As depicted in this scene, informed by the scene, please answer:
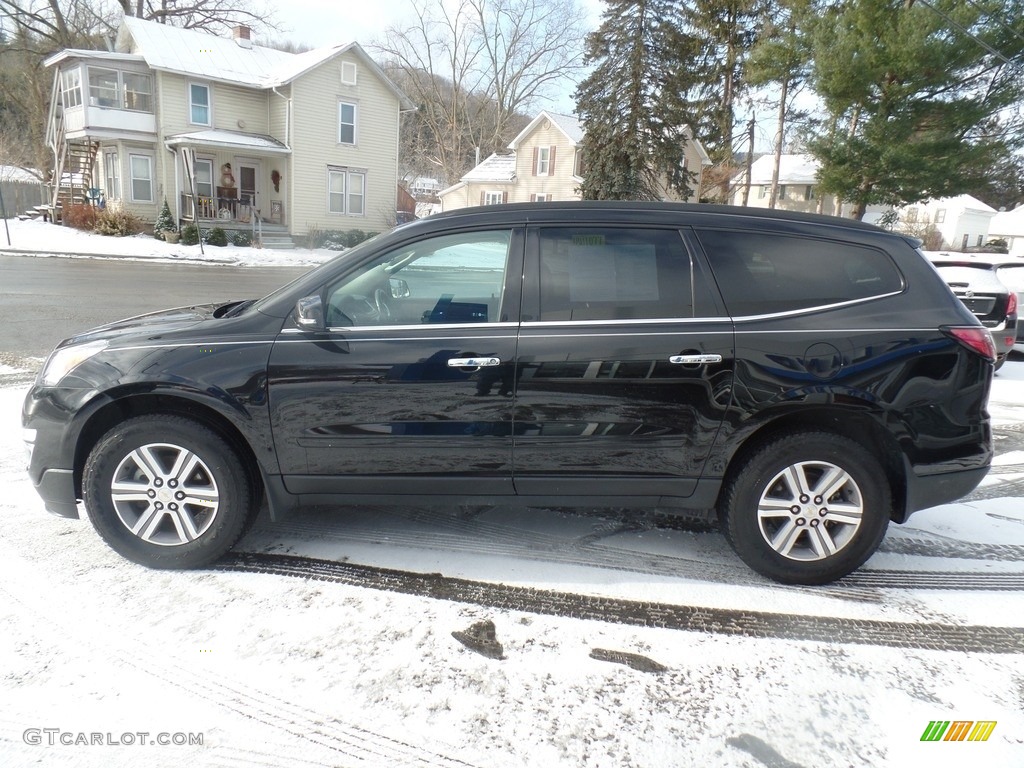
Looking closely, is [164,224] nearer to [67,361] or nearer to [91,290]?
[91,290]

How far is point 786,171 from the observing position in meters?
48.1

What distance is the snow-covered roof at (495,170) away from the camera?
43.2 metres

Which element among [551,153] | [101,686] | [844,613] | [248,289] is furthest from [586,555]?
[551,153]

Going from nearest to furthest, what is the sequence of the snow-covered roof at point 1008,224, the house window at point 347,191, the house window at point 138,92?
the house window at point 138,92
the house window at point 347,191
the snow-covered roof at point 1008,224

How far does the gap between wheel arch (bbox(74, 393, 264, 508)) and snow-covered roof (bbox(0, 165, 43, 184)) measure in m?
46.3

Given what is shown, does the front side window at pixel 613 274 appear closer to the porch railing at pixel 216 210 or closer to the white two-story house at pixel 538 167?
the porch railing at pixel 216 210

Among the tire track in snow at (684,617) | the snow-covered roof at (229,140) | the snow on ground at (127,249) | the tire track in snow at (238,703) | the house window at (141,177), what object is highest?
the snow-covered roof at (229,140)

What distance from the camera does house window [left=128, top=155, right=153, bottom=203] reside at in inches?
1136

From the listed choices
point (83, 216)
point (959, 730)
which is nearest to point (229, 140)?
point (83, 216)

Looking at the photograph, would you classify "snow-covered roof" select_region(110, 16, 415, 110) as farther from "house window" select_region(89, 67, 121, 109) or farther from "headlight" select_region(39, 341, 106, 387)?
"headlight" select_region(39, 341, 106, 387)

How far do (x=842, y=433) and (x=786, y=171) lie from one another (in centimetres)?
4987

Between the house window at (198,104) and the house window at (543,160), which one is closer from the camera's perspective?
the house window at (198,104)

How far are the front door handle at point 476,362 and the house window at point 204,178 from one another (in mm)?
29870

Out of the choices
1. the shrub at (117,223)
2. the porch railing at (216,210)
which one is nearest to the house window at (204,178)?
the porch railing at (216,210)
